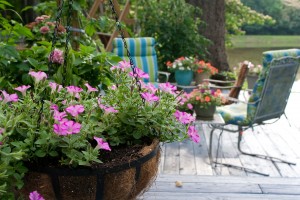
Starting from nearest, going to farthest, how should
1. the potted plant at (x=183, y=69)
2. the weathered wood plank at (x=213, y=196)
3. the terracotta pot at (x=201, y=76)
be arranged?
the weathered wood plank at (x=213, y=196)
the potted plant at (x=183, y=69)
the terracotta pot at (x=201, y=76)

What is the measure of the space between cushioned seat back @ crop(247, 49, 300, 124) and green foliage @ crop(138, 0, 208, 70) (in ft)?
7.57

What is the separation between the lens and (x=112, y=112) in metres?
1.09

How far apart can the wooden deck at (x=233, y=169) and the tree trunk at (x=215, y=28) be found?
1.69 metres

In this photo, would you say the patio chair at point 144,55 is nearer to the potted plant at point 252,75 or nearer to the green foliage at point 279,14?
the potted plant at point 252,75

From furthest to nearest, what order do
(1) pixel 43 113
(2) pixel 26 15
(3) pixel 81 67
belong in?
1. (2) pixel 26 15
2. (3) pixel 81 67
3. (1) pixel 43 113

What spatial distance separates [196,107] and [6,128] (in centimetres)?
295

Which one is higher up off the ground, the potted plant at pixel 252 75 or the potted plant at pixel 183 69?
the potted plant at pixel 183 69

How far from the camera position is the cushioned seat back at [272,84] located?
353 centimetres

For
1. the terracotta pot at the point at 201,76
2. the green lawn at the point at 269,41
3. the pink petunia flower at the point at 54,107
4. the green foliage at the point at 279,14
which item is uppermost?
the pink petunia flower at the point at 54,107

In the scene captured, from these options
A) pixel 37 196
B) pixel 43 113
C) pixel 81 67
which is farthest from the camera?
pixel 81 67

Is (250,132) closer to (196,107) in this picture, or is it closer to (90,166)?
(196,107)

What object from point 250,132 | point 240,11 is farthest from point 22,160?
point 240,11

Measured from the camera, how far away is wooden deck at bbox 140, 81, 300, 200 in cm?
212

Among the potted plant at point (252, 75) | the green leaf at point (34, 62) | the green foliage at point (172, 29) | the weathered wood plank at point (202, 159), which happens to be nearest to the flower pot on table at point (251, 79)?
the potted plant at point (252, 75)
